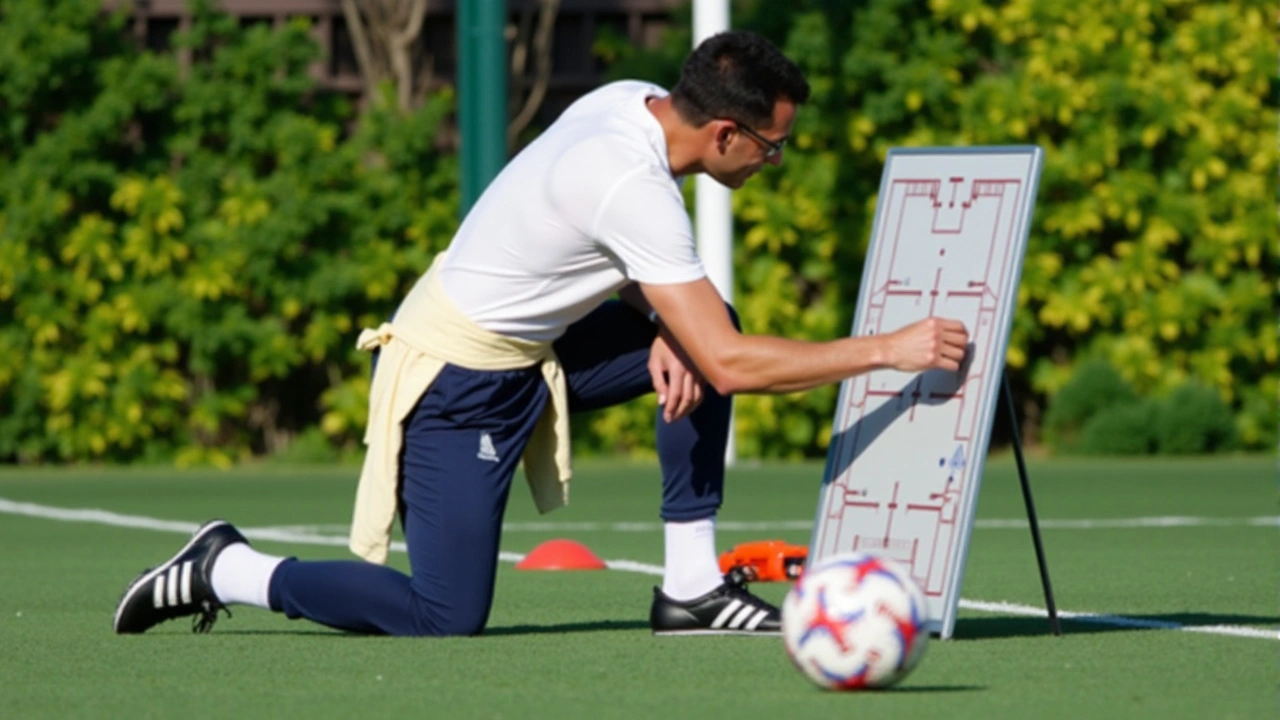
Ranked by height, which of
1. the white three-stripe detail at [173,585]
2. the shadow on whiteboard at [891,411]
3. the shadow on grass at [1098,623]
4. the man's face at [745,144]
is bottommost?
the shadow on grass at [1098,623]

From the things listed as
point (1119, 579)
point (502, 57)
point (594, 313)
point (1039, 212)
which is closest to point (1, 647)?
point (594, 313)

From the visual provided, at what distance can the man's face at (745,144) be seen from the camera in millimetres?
5383

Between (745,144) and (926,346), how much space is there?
0.66 meters

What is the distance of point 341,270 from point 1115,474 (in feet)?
15.0

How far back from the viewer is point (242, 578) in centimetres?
565

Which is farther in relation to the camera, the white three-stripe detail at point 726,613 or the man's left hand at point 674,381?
the white three-stripe detail at point 726,613

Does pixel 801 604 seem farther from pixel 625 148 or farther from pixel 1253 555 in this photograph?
pixel 1253 555

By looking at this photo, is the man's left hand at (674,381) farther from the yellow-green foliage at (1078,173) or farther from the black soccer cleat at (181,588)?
the yellow-green foliage at (1078,173)

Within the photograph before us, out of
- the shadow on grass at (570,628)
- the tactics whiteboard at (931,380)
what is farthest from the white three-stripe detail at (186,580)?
the tactics whiteboard at (931,380)

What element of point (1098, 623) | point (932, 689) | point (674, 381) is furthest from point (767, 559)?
point (932, 689)

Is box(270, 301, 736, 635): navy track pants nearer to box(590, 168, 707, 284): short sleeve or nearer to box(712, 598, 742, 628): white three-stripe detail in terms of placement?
box(712, 598, 742, 628): white three-stripe detail

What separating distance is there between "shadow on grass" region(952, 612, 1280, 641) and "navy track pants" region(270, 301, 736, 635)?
77 cm

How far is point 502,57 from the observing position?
40.7ft

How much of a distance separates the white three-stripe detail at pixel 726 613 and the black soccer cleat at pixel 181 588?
1214 mm
